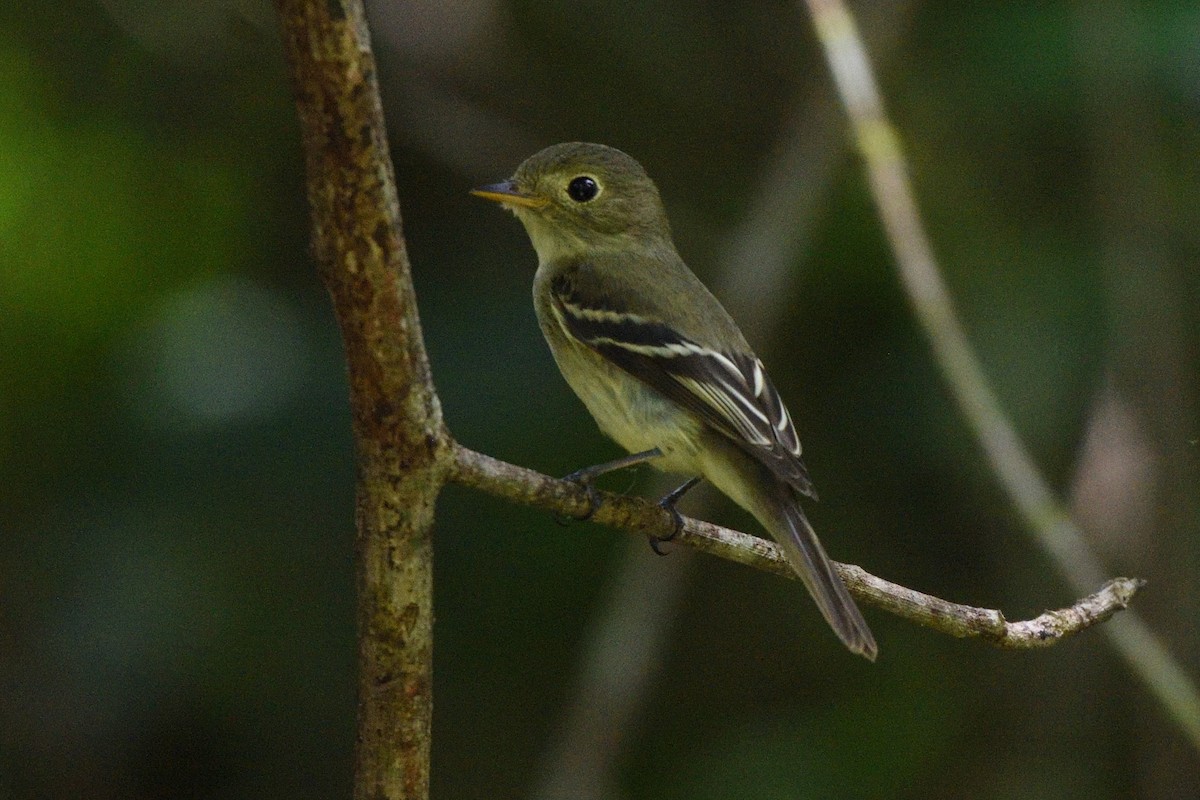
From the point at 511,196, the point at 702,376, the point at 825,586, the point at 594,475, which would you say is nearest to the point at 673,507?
the point at 702,376

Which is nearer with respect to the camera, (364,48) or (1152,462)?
(364,48)

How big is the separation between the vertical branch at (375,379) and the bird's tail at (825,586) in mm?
799

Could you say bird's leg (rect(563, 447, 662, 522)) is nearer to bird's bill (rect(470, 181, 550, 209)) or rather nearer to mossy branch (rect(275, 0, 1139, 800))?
mossy branch (rect(275, 0, 1139, 800))

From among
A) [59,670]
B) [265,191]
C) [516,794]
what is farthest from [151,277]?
[516,794]

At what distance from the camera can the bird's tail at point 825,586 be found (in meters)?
2.57

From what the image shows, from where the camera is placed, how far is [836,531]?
4.64 meters

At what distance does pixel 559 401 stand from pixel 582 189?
0.66 metres

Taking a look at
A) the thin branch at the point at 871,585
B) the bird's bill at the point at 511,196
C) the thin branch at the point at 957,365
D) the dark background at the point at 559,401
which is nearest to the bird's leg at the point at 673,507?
the thin branch at the point at 871,585

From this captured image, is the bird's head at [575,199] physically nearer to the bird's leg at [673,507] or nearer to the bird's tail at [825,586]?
the bird's leg at [673,507]

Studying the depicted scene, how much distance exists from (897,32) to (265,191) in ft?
6.66

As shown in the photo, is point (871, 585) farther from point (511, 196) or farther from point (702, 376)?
point (511, 196)

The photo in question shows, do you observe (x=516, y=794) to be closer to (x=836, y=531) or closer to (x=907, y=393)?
(x=836, y=531)

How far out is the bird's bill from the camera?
3598 mm

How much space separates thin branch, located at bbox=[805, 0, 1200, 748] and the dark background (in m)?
0.61
